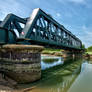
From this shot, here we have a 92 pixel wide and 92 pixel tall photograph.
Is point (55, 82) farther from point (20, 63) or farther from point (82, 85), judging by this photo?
point (20, 63)

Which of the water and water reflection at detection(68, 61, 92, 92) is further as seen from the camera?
water reflection at detection(68, 61, 92, 92)

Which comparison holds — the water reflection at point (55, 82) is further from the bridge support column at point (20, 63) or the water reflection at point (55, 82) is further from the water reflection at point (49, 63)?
the water reflection at point (49, 63)

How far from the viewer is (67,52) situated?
63344 mm

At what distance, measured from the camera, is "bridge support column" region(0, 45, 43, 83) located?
1162cm

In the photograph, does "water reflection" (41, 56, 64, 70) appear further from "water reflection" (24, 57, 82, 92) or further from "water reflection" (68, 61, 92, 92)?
"water reflection" (68, 61, 92, 92)

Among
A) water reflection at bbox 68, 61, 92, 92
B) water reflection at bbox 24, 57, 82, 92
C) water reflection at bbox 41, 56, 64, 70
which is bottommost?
water reflection at bbox 68, 61, 92, 92

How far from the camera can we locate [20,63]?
38.4 ft

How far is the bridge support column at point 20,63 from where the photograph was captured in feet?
38.1

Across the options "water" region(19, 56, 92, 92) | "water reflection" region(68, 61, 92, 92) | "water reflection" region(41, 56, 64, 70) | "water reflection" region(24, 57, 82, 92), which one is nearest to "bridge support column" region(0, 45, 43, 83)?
"water" region(19, 56, 92, 92)

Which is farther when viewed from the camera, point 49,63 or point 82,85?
point 49,63

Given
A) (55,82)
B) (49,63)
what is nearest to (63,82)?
(55,82)

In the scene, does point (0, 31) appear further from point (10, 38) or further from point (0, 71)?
point (0, 71)

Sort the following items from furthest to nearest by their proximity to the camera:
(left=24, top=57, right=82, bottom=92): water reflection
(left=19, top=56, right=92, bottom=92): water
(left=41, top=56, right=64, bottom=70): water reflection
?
(left=41, top=56, right=64, bottom=70): water reflection < (left=19, top=56, right=92, bottom=92): water < (left=24, top=57, right=82, bottom=92): water reflection

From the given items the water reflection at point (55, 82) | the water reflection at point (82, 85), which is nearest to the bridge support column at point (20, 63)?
the water reflection at point (55, 82)
